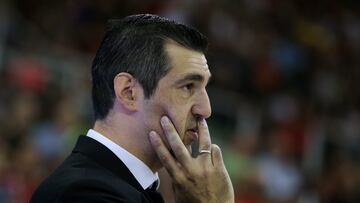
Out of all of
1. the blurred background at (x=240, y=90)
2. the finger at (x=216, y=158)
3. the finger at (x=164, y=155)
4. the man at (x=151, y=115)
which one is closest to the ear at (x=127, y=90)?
the man at (x=151, y=115)

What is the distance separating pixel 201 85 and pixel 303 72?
22.6ft

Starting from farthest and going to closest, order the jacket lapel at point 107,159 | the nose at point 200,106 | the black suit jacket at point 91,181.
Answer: the nose at point 200,106, the jacket lapel at point 107,159, the black suit jacket at point 91,181

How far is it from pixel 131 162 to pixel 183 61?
32 cm

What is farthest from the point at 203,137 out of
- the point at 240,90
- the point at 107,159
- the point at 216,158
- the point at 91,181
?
the point at 240,90

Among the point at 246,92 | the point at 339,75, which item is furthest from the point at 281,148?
the point at 339,75

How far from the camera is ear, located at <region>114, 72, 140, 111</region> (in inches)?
Answer: 92.8

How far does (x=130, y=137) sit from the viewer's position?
93.2 inches

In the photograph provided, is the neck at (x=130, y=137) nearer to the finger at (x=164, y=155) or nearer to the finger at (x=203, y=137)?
the finger at (x=164, y=155)

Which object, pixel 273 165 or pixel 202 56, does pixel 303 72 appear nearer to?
pixel 273 165

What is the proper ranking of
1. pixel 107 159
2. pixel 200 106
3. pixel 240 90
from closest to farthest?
pixel 107 159 → pixel 200 106 → pixel 240 90

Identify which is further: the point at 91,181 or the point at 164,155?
the point at 164,155

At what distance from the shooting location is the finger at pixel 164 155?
2.34 metres

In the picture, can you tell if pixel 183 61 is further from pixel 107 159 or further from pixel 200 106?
pixel 107 159

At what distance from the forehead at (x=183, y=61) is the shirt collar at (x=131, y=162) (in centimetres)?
25
